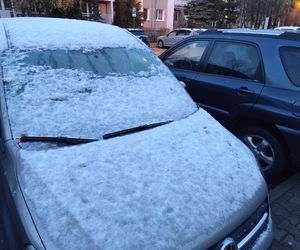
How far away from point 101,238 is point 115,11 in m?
30.2

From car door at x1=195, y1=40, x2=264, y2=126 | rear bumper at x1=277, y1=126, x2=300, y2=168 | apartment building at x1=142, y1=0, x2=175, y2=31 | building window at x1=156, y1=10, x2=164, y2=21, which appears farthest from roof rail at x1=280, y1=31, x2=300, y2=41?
building window at x1=156, y1=10, x2=164, y2=21

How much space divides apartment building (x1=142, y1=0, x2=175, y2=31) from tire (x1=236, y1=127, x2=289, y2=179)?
30.8m

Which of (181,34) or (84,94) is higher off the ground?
(84,94)

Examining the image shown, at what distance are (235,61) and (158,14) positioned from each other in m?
33.3

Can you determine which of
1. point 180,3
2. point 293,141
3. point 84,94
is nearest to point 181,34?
point 293,141

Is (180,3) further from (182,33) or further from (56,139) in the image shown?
(56,139)

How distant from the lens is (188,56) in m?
4.58

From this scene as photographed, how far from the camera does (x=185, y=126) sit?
7.63 feet

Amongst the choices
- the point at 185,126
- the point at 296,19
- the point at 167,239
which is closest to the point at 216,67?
the point at 185,126

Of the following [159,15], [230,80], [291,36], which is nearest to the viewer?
[291,36]

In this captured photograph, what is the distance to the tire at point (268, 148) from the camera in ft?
11.4

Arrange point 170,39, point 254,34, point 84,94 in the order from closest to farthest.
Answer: point 84,94, point 254,34, point 170,39

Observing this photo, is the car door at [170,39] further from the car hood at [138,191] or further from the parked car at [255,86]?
→ the car hood at [138,191]

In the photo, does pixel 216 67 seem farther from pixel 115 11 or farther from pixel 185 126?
pixel 115 11
